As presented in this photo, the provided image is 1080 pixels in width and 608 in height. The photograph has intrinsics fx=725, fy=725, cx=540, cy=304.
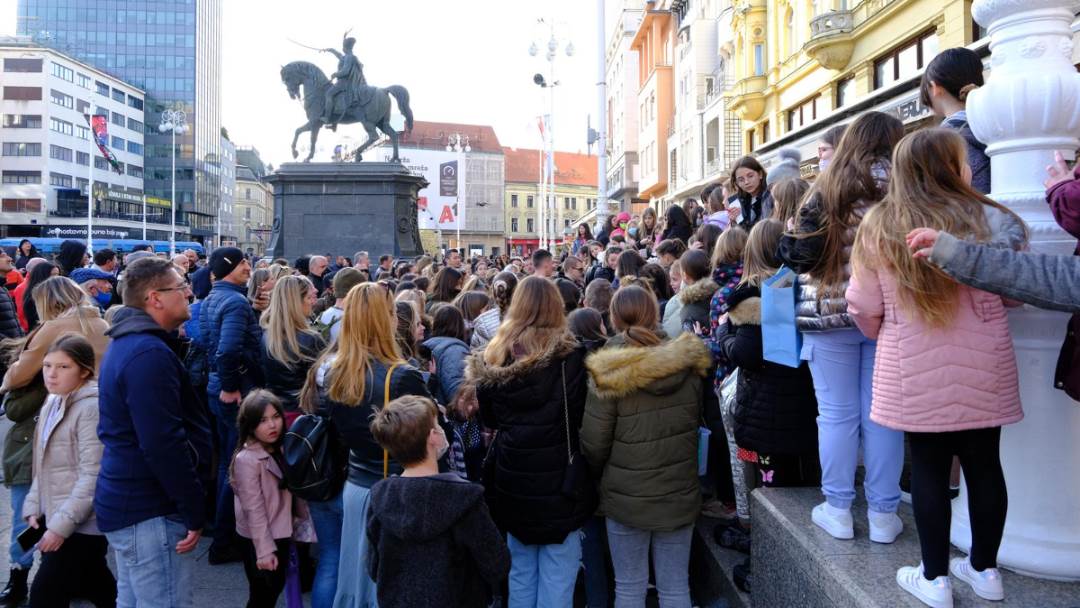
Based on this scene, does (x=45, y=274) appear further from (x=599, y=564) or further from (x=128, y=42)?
→ (x=128, y=42)

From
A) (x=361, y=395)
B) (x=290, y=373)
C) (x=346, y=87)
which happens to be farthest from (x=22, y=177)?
(x=361, y=395)

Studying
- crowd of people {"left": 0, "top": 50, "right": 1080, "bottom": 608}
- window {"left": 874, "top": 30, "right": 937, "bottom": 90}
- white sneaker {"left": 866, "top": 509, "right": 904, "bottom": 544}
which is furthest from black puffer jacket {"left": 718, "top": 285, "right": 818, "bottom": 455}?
window {"left": 874, "top": 30, "right": 937, "bottom": 90}

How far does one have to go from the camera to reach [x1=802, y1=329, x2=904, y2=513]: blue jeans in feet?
10.5

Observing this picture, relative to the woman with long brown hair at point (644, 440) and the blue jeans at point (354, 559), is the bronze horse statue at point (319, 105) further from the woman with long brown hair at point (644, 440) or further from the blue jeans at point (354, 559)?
the woman with long brown hair at point (644, 440)

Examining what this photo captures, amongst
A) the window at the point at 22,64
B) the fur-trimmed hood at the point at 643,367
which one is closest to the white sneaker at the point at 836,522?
the fur-trimmed hood at the point at 643,367

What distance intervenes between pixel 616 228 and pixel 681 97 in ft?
96.4

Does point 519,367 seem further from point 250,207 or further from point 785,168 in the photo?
point 250,207

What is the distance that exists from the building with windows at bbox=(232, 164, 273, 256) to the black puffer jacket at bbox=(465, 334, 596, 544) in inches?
5221

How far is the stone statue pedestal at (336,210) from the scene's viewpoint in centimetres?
2011

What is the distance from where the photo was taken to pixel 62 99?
80.4 metres

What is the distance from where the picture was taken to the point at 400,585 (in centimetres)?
298

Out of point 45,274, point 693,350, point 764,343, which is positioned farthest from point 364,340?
point 45,274

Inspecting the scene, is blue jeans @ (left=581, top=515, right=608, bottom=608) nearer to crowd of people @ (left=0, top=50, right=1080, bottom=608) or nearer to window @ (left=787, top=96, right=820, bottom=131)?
crowd of people @ (left=0, top=50, right=1080, bottom=608)

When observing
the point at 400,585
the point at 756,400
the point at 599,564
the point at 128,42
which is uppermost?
the point at 128,42
